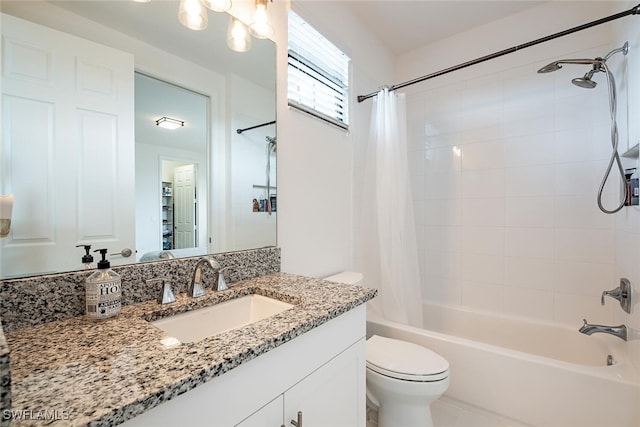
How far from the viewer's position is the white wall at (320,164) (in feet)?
4.82

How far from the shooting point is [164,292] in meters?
0.92

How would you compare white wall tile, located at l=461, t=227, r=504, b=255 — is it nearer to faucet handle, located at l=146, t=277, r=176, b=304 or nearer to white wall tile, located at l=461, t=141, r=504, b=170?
white wall tile, located at l=461, t=141, r=504, b=170

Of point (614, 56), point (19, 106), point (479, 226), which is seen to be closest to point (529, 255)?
point (479, 226)

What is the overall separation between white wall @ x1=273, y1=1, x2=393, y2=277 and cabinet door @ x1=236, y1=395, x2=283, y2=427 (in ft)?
2.59

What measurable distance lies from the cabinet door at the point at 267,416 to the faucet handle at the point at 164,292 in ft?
1.54

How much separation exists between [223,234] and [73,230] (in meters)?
0.49

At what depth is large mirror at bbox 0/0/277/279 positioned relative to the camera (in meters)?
0.74

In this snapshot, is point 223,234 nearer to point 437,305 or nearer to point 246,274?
point 246,274

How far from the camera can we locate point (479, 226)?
2.22 m

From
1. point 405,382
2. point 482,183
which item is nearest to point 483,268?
point 482,183

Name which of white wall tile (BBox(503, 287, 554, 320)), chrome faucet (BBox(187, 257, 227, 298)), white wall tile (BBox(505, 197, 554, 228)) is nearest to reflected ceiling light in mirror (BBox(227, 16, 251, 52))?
chrome faucet (BBox(187, 257, 227, 298))

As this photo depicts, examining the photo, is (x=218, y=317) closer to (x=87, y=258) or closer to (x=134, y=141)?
(x=87, y=258)

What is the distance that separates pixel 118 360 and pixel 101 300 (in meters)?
0.29

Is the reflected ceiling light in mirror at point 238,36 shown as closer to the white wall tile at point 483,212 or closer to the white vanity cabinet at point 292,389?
the white vanity cabinet at point 292,389
